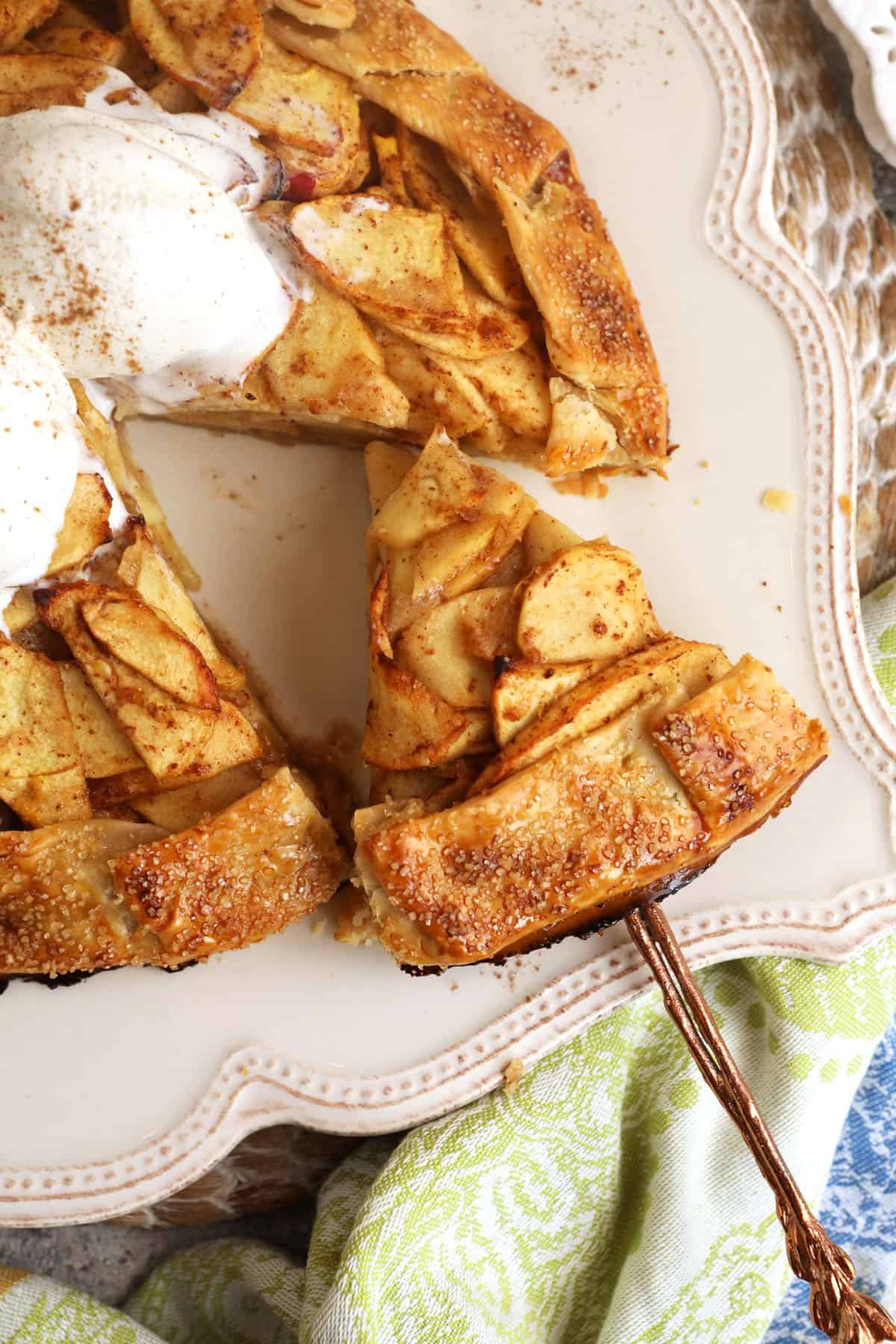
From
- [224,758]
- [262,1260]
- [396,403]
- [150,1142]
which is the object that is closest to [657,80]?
[396,403]

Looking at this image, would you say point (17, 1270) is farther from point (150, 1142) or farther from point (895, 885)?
point (895, 885)

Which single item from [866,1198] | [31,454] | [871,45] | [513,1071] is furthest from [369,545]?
[866,1198]

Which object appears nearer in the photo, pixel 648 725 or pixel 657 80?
pixel 648 725

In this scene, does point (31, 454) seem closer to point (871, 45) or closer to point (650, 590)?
point (650, 590)

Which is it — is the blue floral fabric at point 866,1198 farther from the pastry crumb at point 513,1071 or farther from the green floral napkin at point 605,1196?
the pastry crumb at point 513,1071

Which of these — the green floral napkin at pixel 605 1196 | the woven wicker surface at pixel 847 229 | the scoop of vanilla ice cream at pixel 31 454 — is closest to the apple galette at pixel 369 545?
the scoop of vanilla ice cream at pixel 31 454

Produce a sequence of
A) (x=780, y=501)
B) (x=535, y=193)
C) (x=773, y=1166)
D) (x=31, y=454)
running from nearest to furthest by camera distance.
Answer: (x=31, y=454) → (x=773, y=1166) → (x=535, y=193) → (x=780, y=501)

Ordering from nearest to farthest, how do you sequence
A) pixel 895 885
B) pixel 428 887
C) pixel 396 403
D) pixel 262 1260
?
pixel 428 887 < pixel 396 403 < pixel 895 885 < pixel 262 1260
